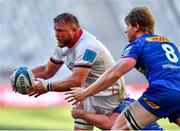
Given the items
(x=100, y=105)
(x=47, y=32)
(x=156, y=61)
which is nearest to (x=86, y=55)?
(x=100, y=105)

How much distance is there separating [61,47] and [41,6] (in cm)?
988

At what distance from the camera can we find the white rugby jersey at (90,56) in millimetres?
7859

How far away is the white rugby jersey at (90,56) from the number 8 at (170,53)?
1387mm

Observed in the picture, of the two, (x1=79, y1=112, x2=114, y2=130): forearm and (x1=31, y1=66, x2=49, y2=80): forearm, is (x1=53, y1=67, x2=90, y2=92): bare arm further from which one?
(x1=31, y1=66, x2=49, y2=80): forearm

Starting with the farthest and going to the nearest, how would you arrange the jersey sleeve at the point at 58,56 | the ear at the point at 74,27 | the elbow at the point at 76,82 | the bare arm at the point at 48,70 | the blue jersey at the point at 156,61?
the bare arm at the point at 48,70 < the jersey sleeve at the point at 58,56 < the ear at the point at 74,27 < the elbow at the point at 76,82 < the blue jersey at the point at 156,61

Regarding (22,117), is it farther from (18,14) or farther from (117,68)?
(117,68)

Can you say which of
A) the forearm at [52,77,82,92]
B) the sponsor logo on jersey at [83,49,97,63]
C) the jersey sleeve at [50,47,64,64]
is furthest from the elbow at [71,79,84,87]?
the jersey sleeve at [50,47,64,64]

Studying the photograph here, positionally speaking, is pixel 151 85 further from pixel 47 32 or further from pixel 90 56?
pixel 47 32

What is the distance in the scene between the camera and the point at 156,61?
6.59m

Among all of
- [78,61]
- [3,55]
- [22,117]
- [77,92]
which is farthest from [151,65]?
[3,55]

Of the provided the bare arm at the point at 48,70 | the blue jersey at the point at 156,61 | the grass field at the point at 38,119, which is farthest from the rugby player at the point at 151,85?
the grass field at the point at 38,119

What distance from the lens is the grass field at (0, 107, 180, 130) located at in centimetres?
1391

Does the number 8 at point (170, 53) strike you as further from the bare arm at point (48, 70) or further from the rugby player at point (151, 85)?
the bare arm at point (48, 70)

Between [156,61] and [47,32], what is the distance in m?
11.5
